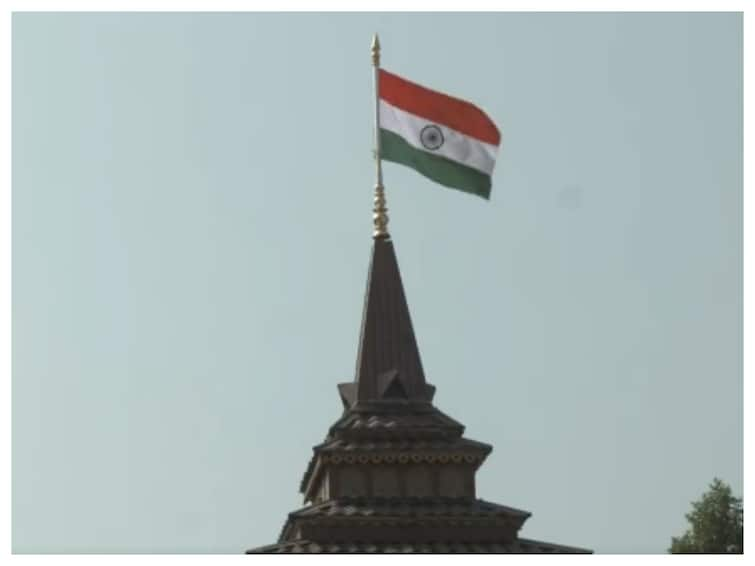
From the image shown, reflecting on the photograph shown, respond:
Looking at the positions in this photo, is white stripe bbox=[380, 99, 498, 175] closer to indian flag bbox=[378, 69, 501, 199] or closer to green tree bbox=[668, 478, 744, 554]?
indian flag bbox=[378, 69, 501, 199]

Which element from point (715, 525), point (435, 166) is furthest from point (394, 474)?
point (715, 525)

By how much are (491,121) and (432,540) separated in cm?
913

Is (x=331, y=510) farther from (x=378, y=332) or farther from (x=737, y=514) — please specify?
(x=737, y=514)

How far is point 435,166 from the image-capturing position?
133ft

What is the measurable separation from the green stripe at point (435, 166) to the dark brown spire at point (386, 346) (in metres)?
2.35

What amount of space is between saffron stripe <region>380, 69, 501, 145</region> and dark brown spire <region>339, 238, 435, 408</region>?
3218 mm

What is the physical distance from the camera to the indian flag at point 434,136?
134 ft

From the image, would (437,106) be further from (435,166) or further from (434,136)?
(435,166)

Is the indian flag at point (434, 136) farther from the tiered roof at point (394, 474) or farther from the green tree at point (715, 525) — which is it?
the green tree at point (715, 525)

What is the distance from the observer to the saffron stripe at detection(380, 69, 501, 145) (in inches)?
1606

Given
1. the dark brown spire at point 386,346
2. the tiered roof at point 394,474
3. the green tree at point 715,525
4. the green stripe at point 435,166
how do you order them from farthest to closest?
the green tree at point 715,525
the dark brown spire at point 386,346
the green stripe at point 435,166
the tiered roof at point 394,474

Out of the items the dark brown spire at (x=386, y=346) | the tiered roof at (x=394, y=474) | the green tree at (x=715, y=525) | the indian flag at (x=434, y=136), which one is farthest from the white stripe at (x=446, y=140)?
the green tree at (x=715, y=525)

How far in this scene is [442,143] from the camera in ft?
134

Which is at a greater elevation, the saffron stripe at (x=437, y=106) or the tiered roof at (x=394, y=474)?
the saffron stripe at (x=437, y=106)
